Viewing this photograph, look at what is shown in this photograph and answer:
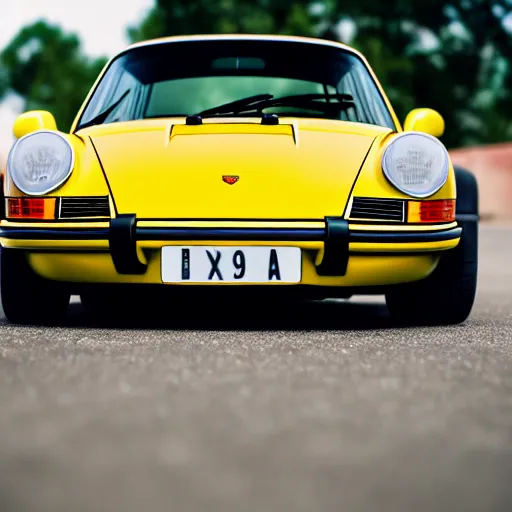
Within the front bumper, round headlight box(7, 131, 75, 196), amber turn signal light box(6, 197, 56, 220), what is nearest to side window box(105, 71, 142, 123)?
round headlight box(7, 131, 75, 196)

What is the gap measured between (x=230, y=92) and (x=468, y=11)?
36.1 meters

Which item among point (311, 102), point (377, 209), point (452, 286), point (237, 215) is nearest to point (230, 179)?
point (237, 215)

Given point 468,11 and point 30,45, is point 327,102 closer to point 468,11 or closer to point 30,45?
point 468,11

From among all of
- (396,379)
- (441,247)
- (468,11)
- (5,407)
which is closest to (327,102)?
(441,247)

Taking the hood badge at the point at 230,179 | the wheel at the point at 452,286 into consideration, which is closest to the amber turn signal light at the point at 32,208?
the hood badge at the point at 230,179

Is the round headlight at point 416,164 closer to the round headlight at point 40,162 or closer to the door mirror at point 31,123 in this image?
the round headlight at point 40,162

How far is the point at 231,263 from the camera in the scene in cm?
366

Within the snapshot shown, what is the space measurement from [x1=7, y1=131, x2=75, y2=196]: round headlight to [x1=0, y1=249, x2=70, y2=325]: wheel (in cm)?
31

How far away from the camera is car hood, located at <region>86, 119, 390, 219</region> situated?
369 cm

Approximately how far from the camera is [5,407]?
2.24 m

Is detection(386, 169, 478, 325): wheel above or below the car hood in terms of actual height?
below

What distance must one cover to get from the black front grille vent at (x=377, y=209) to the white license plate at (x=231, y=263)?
28cm

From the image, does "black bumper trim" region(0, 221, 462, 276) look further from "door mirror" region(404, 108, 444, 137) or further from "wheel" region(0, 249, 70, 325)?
"door mirror" region(404, 108, 444, 137)

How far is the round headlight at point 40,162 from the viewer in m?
3.79
